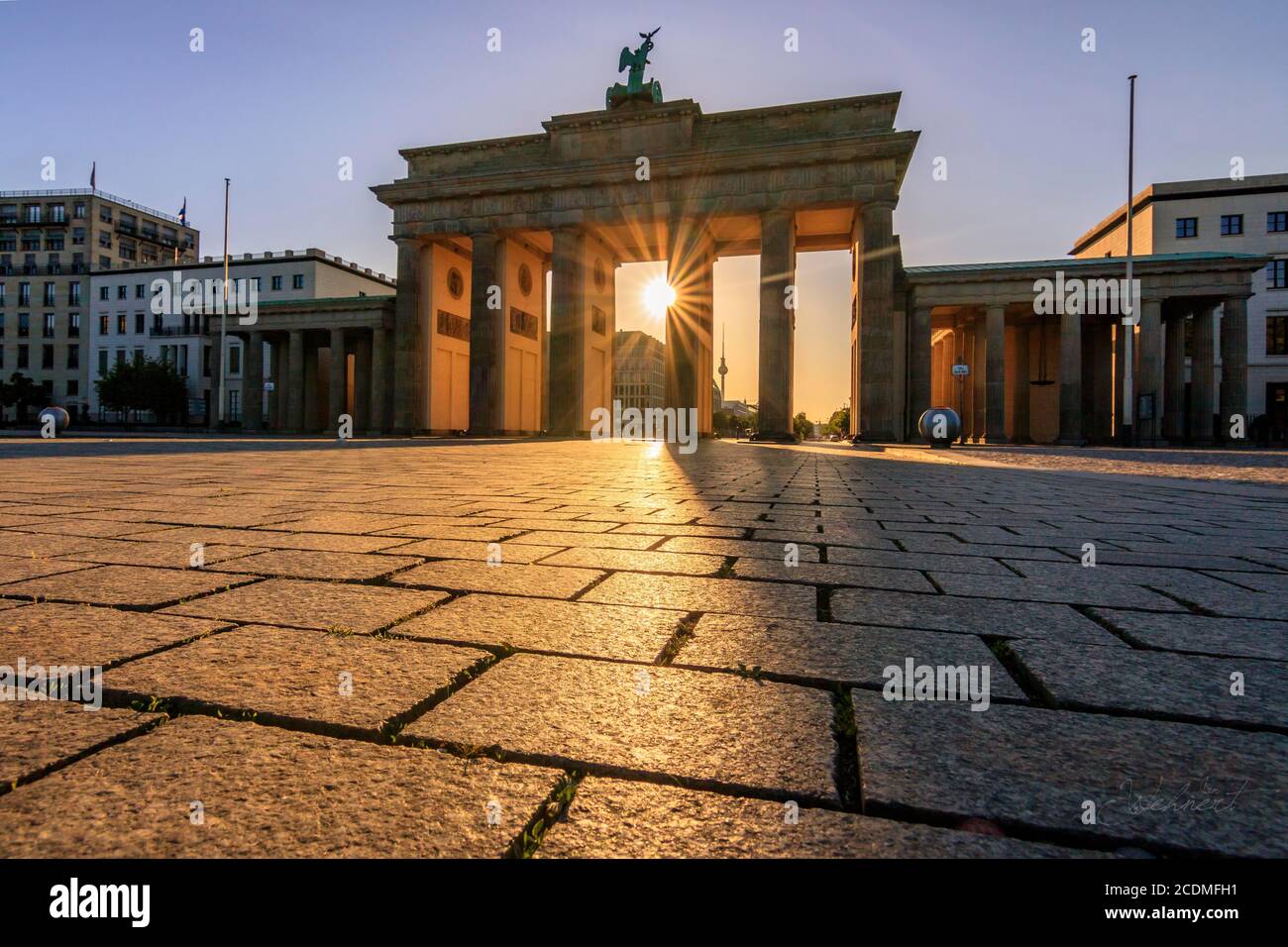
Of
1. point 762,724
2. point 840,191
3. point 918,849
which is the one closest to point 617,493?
point 762,724

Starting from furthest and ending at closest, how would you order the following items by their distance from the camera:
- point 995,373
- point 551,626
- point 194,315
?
point 194,315, point 995,373, point 551,626

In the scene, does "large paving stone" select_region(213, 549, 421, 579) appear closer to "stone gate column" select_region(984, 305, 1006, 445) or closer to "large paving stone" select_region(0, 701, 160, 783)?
"large paving stone" select_region(0, 701, 160, 783)

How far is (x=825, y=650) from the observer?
5.88 feet

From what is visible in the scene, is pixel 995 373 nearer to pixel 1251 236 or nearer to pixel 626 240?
pixel 626 240

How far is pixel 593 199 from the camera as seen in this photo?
29.0 m

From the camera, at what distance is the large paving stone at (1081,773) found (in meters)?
0.97

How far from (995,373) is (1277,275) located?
23452 millimetres

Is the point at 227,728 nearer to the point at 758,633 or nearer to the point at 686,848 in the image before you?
the point at 686,848

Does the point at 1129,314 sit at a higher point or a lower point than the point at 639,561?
higher

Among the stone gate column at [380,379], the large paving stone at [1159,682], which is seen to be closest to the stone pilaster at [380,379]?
the stone gate column at [380,379]

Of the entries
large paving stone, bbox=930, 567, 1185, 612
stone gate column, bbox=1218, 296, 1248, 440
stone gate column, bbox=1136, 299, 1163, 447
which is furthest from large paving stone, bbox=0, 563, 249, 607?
stone gate column, bbox=1218, 296, 1248, 440

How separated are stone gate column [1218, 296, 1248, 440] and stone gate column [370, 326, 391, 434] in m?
39.0

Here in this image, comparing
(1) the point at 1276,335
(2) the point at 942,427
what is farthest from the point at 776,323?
(1) the point at 1276,335

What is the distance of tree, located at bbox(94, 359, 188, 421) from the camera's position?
49.9 metres
